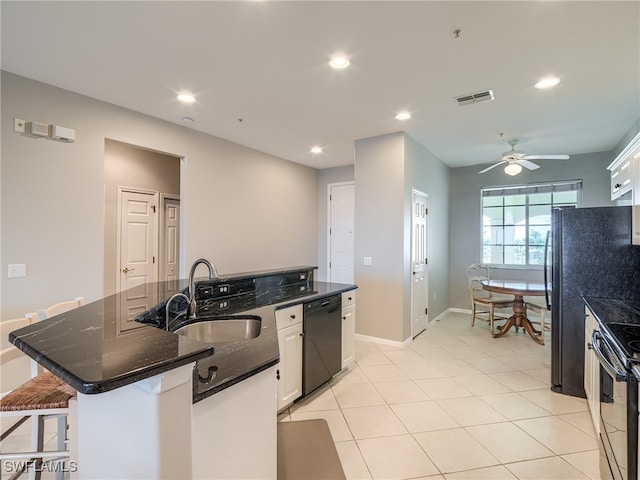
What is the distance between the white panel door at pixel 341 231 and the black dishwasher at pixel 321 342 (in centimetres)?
290

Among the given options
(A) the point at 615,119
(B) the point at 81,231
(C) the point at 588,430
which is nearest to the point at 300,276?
(B) the point at 81,231

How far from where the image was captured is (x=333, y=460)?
2.04 metres

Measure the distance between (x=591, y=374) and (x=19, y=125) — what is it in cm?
509

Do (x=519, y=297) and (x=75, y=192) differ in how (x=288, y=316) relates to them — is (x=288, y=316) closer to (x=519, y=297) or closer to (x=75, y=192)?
(x=75, y=192)

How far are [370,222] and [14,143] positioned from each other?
3746 millimetres

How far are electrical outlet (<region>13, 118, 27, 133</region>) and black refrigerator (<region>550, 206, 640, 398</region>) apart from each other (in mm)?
4785

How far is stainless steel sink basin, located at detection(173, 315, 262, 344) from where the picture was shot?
2039mm

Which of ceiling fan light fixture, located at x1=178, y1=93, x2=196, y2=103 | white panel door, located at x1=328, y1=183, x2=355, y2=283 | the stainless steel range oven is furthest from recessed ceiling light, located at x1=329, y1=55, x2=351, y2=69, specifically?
white panel door, located at x1=328, y1=183, x2=355, y2=283

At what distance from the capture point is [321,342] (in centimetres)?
281

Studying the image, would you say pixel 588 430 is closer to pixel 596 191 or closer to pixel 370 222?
pixel 370 222

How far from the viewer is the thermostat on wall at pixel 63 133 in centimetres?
283

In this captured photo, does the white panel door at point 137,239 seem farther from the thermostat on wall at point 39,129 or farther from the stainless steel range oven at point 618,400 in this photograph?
the stainless steel range oven at point 618,400

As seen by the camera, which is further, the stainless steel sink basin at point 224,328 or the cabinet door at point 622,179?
the cabinet door at point 622,179

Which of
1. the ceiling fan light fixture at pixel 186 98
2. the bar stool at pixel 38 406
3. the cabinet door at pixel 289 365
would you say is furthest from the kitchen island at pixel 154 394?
the ceiling fan light fixture at pixel 186 98
